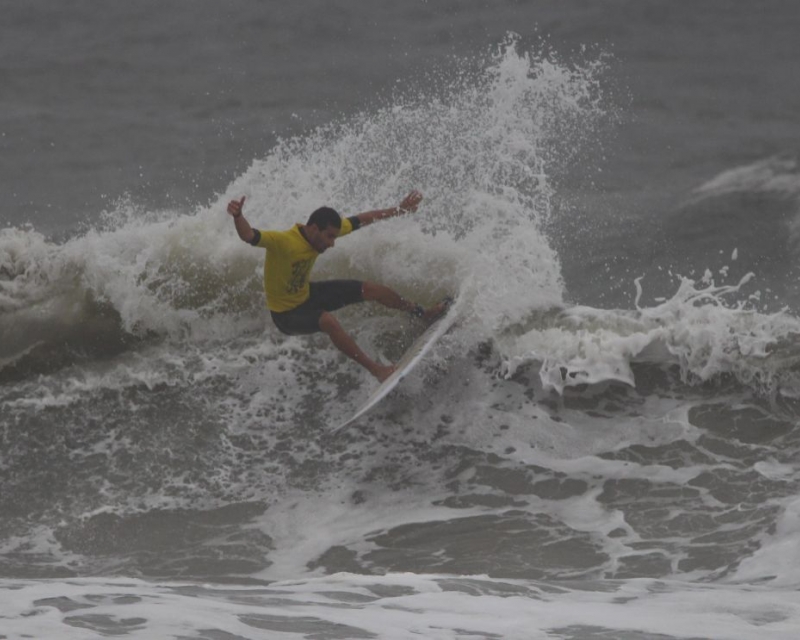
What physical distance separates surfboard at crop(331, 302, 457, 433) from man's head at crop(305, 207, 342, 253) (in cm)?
106

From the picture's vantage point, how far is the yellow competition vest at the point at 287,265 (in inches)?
347

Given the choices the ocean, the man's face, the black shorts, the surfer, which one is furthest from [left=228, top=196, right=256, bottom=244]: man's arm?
the ocean

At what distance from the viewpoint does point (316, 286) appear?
9297mm

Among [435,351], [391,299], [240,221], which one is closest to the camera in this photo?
[240,221]

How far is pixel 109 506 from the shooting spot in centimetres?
873

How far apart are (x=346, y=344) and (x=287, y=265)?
0.71 m

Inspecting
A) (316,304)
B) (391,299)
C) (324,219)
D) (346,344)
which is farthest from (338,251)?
(324,219)

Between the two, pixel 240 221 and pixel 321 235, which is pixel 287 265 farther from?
pixel 240 221

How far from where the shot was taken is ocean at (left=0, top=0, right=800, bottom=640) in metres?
7.11

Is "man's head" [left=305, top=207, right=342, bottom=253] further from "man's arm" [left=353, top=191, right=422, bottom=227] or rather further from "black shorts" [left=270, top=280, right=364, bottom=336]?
"black shorts" [left=270, top=280, right=364, bottom=336]

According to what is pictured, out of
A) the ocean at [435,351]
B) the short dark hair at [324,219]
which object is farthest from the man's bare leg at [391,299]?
the short dark hair at [324,219]

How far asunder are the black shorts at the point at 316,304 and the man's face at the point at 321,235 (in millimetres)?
488

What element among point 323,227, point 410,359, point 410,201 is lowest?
point 410,359

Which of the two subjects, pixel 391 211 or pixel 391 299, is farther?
pixel 391 299
